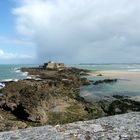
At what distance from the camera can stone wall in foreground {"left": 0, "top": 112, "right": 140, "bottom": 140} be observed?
4.00 meters

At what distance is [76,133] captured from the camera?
4.20 metres

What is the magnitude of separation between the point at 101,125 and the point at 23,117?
19904mm

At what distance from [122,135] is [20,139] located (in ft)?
4.05

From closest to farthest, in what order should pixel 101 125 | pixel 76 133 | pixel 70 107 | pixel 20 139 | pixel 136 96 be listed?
pixel 20 139 → pixel 76 133 → pixel 101 125 → pixel 70 107 → pixel 136 96

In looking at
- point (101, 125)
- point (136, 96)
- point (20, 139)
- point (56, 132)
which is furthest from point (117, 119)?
point (136, 96)

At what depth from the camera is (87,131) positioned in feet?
13.9

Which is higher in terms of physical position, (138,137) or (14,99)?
(138,137)

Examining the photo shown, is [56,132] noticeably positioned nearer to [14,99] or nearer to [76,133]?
[76,133]

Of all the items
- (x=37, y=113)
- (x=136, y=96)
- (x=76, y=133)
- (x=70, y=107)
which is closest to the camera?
(x=76, y=133)

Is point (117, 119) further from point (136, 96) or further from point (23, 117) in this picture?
point (136, 96)

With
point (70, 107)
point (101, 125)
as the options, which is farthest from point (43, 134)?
point (70, 107)

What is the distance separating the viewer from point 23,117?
23.8 meters

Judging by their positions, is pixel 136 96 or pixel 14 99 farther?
pixel 136 96

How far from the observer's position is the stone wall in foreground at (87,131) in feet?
13.1
